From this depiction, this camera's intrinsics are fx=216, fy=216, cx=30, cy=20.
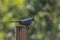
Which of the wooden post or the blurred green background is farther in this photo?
the blurred green background

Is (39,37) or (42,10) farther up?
(42,10)

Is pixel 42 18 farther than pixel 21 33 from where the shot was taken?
Yes

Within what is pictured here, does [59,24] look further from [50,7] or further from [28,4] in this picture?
[28,4]

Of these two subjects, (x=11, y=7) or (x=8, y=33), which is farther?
(x=8, y=33)

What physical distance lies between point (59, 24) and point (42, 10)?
8.5 inches

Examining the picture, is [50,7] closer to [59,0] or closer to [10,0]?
[59,0]

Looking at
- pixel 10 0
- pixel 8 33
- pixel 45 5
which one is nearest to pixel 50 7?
pixel 45 5

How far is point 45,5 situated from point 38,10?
0.26ft

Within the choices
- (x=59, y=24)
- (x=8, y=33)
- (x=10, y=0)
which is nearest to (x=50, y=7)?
(x=59, y=24)

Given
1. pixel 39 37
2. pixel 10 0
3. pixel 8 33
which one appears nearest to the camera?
pixel 10 0

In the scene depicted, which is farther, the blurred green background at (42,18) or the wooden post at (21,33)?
the blurred green background at (42,18)

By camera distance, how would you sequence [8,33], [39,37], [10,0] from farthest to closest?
[39,37] < [8,33] < [10,0]

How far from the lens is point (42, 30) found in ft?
6.66

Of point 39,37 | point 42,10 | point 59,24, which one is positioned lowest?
point 39,37
